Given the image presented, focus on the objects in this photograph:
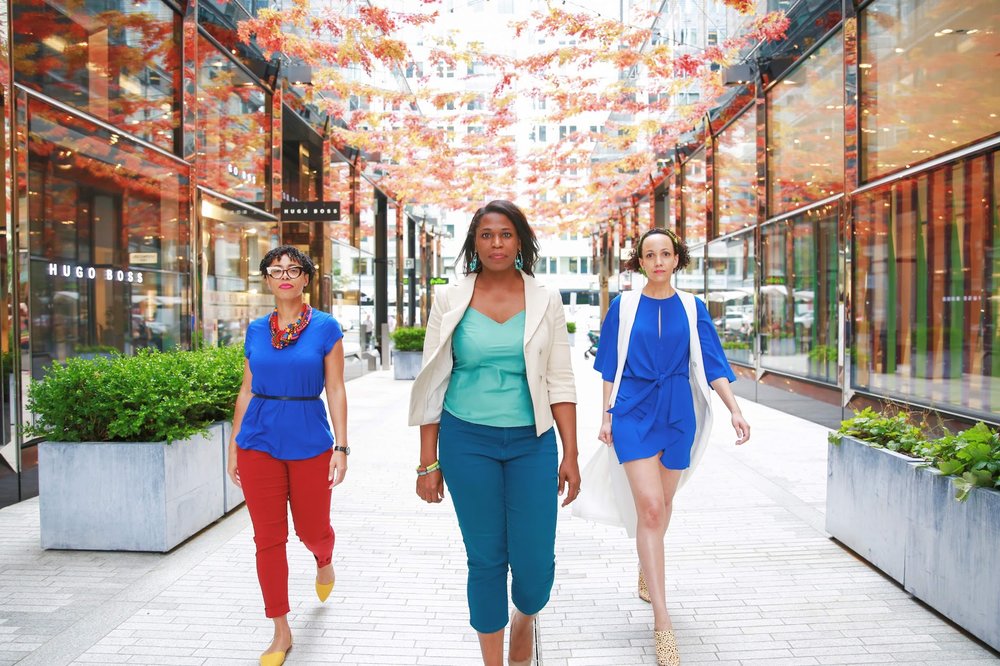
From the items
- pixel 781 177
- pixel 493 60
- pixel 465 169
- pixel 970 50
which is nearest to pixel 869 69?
pixel 970 50

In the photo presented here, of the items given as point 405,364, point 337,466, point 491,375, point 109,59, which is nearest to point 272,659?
point 337,466

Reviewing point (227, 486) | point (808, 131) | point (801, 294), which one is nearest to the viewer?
point (227, 486)

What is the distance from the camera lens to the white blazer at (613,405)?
3.72m

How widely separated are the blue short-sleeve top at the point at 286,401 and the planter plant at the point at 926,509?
9.59 ft

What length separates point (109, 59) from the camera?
8.52 meters

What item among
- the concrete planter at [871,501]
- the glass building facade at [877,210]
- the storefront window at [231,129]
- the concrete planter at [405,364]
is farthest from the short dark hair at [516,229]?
the concrete planter at [405,364]

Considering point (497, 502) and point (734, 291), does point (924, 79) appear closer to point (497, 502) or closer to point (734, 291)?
point (734, 291)

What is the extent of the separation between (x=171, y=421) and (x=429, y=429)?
117 inches

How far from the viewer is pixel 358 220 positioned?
789 inches

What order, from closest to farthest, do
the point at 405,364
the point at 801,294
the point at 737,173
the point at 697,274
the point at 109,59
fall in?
the point at 109,59
the point at 801,294
the point at 737,173
the point at 405,364
the point at 697,274

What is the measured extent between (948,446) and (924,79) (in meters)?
7.08

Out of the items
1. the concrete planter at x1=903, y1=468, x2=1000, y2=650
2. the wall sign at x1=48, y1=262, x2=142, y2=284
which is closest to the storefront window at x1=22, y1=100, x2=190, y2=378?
the wall sign at x1=48, y1=262, x2=142, y2=284

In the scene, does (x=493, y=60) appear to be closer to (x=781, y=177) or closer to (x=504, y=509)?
(x=781, y=177)

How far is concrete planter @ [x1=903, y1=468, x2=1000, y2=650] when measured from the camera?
3367mm
